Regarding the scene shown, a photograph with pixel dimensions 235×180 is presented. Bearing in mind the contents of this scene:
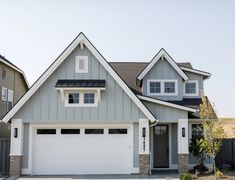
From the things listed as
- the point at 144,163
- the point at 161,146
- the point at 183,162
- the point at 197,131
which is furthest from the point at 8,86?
the point at 183,162

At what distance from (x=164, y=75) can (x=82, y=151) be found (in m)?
6.97

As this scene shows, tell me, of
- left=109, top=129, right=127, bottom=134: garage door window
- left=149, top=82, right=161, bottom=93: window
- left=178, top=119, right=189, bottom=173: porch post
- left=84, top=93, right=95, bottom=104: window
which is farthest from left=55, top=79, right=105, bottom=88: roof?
left=178, top=119, right=189, bottom=173: porch post

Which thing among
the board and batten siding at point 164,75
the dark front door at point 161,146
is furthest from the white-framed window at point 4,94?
the dark front door at point 161,146

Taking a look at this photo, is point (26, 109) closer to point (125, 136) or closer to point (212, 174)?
point (125, 136)

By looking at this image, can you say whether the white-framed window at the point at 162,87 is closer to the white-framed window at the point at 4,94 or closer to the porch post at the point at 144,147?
the porch post at the point at 144,147

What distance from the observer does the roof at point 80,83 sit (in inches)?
770

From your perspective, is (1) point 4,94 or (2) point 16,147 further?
(1) point 4,94

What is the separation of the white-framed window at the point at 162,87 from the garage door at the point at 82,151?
402 centimetres

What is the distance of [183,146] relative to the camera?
20312mm

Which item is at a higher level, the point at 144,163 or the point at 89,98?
the point at 89,98

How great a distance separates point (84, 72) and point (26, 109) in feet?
11.7

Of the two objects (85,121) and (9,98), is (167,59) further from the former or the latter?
(9,98)

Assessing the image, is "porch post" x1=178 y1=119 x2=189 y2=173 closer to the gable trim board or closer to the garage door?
the gable trim board

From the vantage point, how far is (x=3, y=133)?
27.4m
